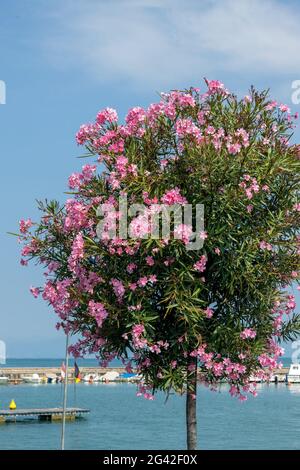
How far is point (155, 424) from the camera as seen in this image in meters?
110

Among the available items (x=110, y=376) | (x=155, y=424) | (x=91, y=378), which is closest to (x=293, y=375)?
(x=110, y=376)

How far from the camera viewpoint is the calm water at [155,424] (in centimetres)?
8712

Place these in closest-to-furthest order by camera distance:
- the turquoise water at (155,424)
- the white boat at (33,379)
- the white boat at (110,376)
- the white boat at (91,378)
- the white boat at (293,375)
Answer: the turquoise water at (155,424)
the white boat at (33,379)
the white boat at (293,375)
the white boat at (91,378)
the white boat at (110,376)

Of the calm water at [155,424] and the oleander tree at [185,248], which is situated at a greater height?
the oleander tree at [185,248]

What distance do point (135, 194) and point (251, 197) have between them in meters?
2.23

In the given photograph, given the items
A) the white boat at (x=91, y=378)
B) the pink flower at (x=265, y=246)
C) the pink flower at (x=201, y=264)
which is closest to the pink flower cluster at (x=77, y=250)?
the pink flower at (x=201, y=264)

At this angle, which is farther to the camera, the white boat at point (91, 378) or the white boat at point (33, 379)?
the white boat at point (91, 378)

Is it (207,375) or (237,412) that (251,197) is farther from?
(237,412)

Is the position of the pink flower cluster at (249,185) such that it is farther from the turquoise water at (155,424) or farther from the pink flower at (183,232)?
the turquoise water at (155,424)

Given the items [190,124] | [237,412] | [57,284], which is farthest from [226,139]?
[237,412]

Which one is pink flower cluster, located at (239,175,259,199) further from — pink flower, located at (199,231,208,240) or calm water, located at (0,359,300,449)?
calm water, located at (0,359,300,449)

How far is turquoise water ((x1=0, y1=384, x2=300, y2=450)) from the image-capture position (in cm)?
8706

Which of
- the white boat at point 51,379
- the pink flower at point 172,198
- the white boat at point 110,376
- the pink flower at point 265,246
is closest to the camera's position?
the pink flower at point 172,198

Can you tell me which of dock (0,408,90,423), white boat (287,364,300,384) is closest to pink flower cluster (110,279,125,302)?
dock (0,408,90,423)
